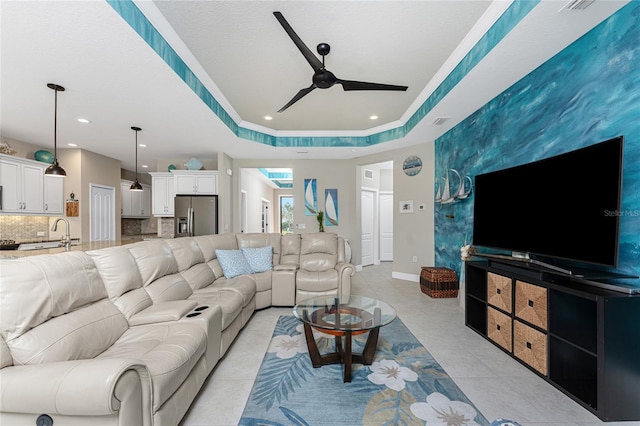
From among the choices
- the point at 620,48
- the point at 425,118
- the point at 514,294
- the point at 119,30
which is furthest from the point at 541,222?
the point at 119,30

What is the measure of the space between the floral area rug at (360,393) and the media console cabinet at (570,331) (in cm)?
75

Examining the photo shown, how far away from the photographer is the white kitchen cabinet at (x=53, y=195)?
4848 millimetres

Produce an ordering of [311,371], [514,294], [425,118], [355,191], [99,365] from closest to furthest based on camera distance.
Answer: [99,365], [311,371], [514,294], [425,118], [355,191]

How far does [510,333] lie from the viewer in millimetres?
2348

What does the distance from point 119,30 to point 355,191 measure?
15.8 ft

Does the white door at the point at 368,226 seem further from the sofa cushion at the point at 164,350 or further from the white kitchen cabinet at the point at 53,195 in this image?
the white kitchen cabinet at the point at 53,195

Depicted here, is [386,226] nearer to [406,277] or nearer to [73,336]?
[406,277]

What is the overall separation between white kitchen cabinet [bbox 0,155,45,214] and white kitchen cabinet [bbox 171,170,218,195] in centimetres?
218

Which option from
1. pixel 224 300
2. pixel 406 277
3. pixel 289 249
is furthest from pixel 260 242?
pixel 406 277

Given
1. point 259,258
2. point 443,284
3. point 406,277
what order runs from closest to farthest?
point 259,258
point 443,284
point 406,277

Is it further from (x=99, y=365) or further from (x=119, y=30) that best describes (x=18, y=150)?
(x=99, y=365)

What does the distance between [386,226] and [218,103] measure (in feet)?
17.8

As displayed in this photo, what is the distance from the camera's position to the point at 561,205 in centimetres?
208

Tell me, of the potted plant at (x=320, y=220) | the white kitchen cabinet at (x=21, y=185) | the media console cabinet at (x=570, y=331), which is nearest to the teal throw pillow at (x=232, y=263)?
the potted plant at (x=320, y=220)
